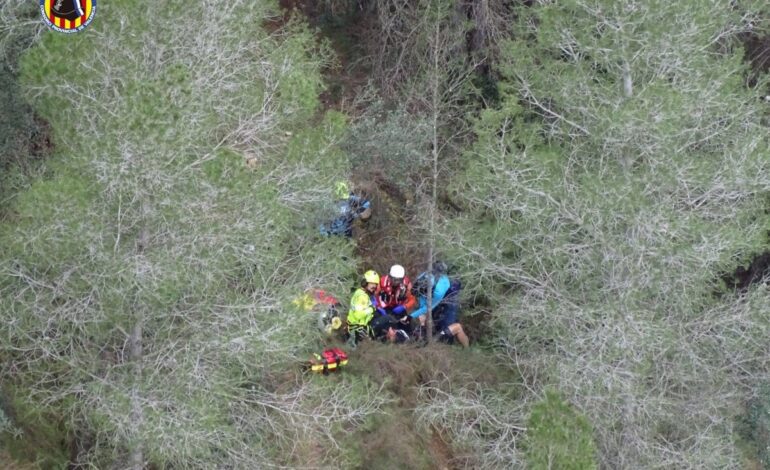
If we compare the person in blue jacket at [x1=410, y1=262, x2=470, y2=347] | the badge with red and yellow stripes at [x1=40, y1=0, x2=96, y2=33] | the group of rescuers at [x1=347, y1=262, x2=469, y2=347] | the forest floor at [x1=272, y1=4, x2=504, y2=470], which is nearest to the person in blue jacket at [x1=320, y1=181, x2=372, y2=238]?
the forest floor at [x1=272, y1=4, x2=504, y2=470]

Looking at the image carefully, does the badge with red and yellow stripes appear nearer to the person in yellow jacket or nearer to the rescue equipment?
the rescue equipment

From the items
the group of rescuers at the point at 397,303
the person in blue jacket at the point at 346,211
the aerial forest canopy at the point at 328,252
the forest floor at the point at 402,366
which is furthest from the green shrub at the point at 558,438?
the group of rescuers at the point at 397,303

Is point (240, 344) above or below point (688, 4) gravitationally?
below

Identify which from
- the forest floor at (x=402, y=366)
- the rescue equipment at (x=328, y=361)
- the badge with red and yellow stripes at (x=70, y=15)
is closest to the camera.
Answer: the badge with red and yellow stripes at (x=70, y=15)

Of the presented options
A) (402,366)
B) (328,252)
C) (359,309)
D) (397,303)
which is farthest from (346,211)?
(328,252)

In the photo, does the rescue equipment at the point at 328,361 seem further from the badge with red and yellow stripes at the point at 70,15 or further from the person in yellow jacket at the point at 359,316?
the badge with red and yellow stripes at the point at 70,15

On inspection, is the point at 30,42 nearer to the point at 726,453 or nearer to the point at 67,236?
the point at 67,236

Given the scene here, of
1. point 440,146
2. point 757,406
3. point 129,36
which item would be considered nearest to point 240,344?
point 129,36
